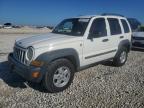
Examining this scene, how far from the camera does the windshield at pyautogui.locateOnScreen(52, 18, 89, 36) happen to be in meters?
5.39

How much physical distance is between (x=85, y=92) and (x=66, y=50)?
1204mm

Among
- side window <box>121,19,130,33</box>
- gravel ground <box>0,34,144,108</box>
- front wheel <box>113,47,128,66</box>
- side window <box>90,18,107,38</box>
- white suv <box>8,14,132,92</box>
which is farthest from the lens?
side window <box>121,19,130,33</box>

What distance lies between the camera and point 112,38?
20.4 feet

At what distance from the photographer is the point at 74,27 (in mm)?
5641

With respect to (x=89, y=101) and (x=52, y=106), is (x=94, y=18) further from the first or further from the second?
(x=52, y=106)

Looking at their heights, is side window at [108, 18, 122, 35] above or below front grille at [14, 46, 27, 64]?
above

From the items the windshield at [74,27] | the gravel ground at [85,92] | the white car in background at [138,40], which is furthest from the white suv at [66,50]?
the white car in background at [138,40]

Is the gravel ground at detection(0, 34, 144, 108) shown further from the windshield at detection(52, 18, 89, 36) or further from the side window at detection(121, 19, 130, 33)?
the side window at detection(121, 19, 130, 33)

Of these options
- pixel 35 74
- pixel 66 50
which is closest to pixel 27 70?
pixel 35 74

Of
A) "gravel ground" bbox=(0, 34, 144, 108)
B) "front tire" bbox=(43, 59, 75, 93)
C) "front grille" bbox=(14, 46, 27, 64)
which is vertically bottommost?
"gravel ground" bbox=(0, 34, 144, 108)

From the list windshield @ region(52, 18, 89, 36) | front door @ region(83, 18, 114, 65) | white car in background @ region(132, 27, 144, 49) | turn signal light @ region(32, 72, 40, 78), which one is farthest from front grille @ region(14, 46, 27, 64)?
white car in background @ region(132, 27, 144, 49)

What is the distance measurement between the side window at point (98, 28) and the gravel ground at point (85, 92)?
4.63ft

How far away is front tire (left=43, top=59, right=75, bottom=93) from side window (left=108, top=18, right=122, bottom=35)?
88.2 inches

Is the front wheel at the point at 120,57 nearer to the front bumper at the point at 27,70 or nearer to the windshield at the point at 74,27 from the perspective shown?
the windshield at the point at 74,27
